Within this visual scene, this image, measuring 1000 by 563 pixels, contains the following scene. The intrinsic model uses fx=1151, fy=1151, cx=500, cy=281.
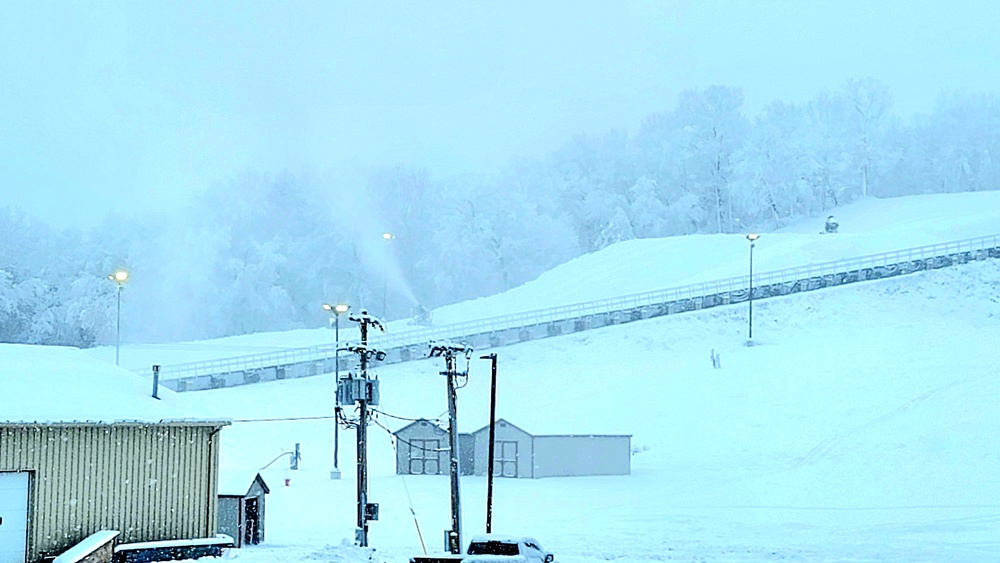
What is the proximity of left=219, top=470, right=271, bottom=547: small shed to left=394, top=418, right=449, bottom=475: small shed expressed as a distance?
15.9 metres

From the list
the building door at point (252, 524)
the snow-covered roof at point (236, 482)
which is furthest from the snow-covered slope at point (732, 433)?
the snow-covered roof at point (236, 482)

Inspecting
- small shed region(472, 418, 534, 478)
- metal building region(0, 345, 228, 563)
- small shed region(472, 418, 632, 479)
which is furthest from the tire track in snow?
metal building region(0, 345, 228, 563)

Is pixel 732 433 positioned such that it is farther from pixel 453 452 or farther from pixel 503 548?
pixel 503 548

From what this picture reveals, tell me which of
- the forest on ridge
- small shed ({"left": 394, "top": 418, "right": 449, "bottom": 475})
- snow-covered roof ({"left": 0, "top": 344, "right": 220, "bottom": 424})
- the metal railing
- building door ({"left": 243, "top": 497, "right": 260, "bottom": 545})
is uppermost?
the forest on ridge

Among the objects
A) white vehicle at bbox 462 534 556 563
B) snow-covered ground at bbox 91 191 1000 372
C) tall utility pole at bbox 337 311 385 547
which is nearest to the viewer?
white vehicle at bbox 462 534 556 563

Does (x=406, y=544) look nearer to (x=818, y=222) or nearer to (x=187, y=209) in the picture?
(x=818, y=222)

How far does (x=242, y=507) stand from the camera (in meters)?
27.5

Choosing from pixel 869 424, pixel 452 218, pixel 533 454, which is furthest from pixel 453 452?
pixel 452 218

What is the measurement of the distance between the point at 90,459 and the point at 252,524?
686 cm

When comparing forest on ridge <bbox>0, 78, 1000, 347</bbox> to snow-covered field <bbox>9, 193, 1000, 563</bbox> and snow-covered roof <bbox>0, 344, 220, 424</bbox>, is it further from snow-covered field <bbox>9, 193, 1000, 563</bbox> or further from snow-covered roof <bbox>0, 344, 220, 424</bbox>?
snow-covered roof <bbox>0, 344, 220, 424</bbox>

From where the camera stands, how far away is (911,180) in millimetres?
154250

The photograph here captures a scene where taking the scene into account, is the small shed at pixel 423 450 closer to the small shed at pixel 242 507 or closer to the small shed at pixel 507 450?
the small shed at pixel 507 450

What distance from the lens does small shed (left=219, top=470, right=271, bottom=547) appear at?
27422mm

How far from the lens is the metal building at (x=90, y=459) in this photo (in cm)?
2147
